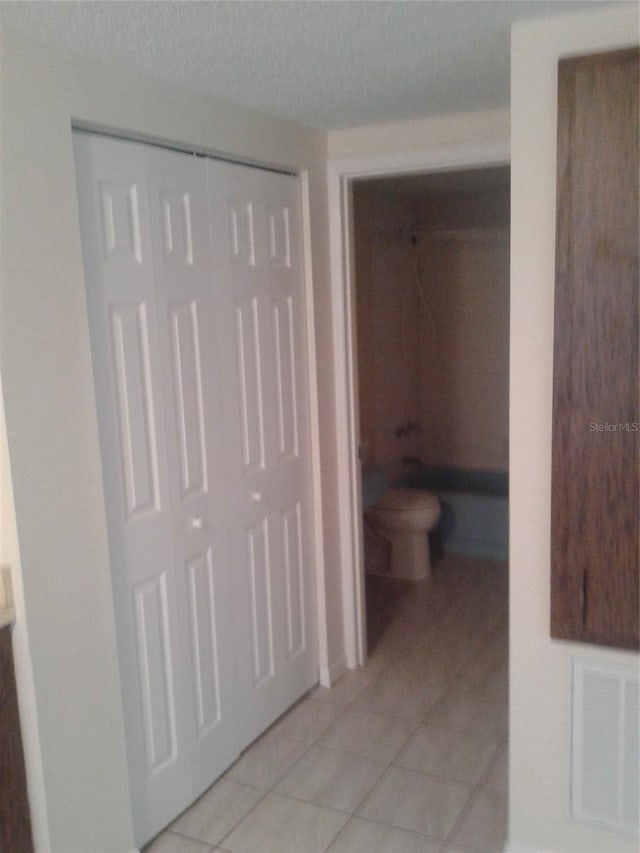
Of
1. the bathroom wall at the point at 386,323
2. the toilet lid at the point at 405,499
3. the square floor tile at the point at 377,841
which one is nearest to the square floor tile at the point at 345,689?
the square floor tile at the point at 377,841

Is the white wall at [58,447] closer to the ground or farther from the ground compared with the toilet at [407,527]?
farther from the ground

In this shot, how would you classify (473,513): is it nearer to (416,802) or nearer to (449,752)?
(449,752)

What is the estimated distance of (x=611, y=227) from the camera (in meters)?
1.76

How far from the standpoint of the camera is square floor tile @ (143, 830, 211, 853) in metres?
2.25

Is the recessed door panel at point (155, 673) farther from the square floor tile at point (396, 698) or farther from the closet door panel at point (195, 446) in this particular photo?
the square floor tile at point (396, 698)

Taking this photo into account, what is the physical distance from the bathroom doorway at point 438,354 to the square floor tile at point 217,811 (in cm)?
192

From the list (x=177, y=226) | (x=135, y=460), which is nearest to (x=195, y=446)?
(x=135, y=460)

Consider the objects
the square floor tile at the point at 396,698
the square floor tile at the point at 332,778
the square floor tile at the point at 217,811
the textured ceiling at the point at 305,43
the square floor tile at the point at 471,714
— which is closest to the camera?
the textured ceiling at the point at 305,43

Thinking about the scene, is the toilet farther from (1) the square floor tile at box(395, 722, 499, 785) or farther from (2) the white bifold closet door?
(1) the square floor tile at box(395, 722, 499, 785)

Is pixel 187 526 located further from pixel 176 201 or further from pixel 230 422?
pixel 176 201

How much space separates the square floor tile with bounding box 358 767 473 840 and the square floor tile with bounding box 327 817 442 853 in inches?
1.1

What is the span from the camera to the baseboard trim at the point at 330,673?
3.18 m

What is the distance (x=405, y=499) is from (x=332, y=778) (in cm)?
200

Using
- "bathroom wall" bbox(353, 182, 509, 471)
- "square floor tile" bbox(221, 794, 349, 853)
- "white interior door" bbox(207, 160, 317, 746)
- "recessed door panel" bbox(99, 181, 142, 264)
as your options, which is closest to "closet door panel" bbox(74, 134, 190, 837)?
"recessed door panel" bbox(99, 181, 142, 264)
